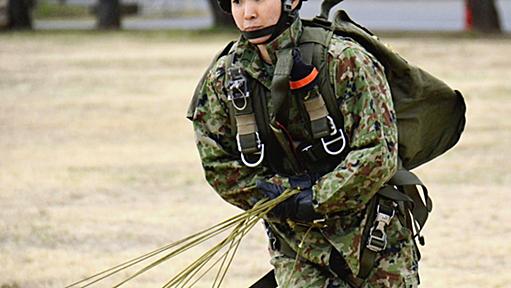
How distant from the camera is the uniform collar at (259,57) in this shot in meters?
4.32

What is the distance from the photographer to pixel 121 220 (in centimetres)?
935

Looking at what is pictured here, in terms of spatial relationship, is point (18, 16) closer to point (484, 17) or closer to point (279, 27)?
point (484, 17)

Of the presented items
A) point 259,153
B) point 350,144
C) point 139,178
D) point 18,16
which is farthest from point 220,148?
point 18,16

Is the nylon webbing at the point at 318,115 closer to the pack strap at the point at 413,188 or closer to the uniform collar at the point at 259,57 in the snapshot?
the uniform collar at the point at 259,57

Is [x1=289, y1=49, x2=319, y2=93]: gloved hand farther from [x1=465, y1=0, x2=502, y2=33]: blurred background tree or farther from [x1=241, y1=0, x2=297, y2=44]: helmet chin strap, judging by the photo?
[x1=465, y1=0, x2=502, y2=33]: blurred background tree

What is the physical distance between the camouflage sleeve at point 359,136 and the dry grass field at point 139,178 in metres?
3.16

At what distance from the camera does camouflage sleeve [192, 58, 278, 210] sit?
4410 mm

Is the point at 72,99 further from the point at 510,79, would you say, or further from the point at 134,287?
the point at 134,287

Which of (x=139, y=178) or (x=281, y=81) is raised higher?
(x=281, y=81)

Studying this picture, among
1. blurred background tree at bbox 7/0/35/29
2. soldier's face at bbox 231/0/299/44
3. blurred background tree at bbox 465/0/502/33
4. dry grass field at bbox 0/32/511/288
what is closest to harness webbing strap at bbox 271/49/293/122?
soldier's face at bbox 231/0/299/44

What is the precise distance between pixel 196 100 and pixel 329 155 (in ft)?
1.56

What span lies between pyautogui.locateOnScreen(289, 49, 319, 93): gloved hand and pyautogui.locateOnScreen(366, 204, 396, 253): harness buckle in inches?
19.8

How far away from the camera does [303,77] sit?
13.8ft

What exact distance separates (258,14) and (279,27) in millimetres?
80
